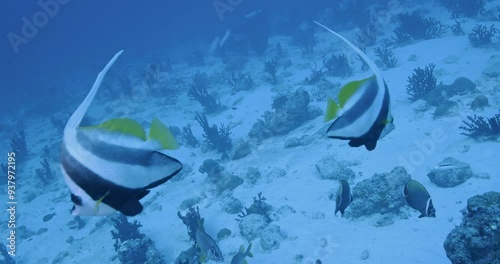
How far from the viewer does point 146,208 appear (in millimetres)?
10094

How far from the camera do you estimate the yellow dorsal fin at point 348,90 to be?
1.81m

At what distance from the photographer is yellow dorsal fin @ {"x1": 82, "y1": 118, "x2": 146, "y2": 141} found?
4.57 ft

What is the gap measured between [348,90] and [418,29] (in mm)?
17465

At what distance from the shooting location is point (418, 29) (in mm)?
16562

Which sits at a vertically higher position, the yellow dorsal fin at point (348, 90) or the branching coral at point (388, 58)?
the yellow dorsal fin at point (348, 90)

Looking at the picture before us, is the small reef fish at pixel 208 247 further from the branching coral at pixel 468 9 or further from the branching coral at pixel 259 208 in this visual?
the branching coral at pixel 468 9

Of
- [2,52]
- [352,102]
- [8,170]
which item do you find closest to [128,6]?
[2,52]

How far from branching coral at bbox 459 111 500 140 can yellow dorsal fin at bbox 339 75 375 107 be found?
7655 millimetres

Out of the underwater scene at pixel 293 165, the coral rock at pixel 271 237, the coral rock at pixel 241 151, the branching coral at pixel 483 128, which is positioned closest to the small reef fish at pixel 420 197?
the underwater scene at pixel 293 165

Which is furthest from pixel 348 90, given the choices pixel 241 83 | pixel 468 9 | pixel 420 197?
pixel 468 9

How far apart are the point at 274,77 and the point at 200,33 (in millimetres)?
27959

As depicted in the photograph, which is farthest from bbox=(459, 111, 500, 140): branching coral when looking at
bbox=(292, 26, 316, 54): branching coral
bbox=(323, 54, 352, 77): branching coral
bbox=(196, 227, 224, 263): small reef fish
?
bbox=(292, 26, 316, 54): branching coral

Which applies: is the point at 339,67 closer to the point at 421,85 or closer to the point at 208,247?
the point at 421,85

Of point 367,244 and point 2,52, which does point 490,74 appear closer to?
point 367,244
